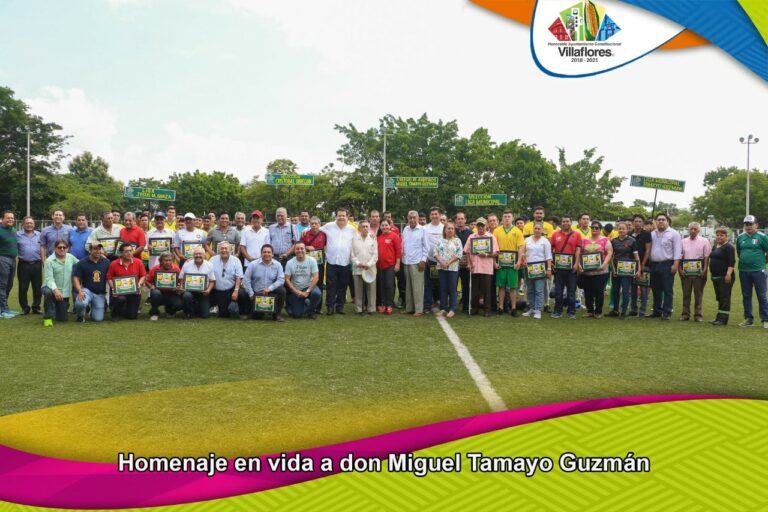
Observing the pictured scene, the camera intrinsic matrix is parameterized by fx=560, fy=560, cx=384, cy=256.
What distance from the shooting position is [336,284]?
968 centimetres

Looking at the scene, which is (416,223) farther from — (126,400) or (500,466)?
(500,466)

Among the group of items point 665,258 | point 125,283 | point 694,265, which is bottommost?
point 125,283

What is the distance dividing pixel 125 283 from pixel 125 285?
1.3 inches

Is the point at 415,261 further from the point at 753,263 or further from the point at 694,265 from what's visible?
the point at 753,263

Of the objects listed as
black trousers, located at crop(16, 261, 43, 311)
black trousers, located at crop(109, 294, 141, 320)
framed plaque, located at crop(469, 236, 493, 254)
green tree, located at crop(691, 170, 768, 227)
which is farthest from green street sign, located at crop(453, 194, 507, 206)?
green tree, located at crop(691, 170, 768, 227)

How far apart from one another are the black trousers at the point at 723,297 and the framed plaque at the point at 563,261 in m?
2.35

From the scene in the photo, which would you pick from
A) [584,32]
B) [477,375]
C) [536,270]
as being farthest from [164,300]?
[584,32]

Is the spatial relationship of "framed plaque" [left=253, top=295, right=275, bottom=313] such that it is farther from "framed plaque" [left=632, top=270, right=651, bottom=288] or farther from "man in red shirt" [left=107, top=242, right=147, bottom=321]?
"framed plaque" [left=632, top=270, right=651, bottom=288]

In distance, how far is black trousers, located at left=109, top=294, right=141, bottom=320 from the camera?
877 cm

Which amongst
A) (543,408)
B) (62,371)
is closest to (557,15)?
(543,408)

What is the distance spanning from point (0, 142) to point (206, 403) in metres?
53.0

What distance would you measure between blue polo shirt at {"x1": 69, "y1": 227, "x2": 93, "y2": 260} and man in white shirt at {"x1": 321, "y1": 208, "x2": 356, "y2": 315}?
4.08m

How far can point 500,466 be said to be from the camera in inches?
83.1

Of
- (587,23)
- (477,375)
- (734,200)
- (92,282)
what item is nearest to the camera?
(587,23)
